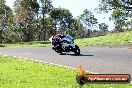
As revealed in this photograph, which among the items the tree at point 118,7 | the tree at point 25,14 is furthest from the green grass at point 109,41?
the tree at point 25,14

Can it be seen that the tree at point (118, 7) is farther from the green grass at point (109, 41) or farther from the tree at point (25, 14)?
the tree at point (25, 14)

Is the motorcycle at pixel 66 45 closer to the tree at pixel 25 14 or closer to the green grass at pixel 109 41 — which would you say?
the green grass at pixel 109 41

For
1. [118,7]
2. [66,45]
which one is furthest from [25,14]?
[66,45]

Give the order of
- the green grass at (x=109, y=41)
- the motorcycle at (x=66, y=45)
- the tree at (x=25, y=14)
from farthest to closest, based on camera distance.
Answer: the tree at (x=25, y=14) < the green grass at (x=109, y=41) < the motorcycle at (x=66, y=45)

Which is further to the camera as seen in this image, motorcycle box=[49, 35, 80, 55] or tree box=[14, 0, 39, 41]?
tree box=[14, 0, 39, 41]

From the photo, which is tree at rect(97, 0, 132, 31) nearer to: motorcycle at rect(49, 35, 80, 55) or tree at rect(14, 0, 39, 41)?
motorcycle at rect(49, 35, 80, 55)

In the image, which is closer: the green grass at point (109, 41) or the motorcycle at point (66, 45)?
the motorcycle at point (66, 45)

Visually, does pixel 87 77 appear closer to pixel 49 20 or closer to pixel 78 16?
pixel 49 20

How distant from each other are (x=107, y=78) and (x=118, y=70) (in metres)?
10.2

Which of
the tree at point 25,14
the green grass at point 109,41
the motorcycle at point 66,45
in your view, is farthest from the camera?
the tree at point 25,14

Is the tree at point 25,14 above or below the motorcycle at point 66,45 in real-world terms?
above

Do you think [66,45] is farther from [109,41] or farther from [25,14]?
[25,14]

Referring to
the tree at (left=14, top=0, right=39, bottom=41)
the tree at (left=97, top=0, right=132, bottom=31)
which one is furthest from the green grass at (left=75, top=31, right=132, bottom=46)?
the tree at (left=14, top=0, right=39, bottom=41)

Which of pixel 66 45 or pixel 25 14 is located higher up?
pixel 25 14
